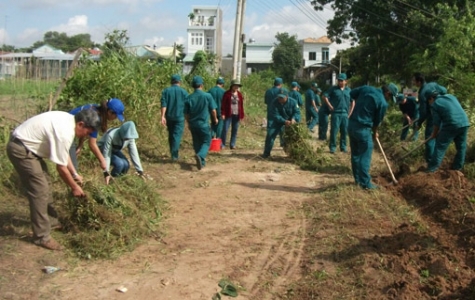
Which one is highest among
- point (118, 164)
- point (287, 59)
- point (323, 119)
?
point (287, 59)

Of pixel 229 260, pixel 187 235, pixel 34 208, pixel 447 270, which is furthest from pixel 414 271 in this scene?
pixel 34 208

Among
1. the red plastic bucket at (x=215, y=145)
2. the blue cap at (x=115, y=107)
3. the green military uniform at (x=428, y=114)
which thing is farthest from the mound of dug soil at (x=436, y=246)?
the red plastic bucket at (x=215, y=145)

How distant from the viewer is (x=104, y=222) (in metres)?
5.69

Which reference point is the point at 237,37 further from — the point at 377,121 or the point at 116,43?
the point at 377,121

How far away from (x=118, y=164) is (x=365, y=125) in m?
3.85

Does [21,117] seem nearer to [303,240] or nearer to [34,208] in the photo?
[34,208]

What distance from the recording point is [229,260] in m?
5.41

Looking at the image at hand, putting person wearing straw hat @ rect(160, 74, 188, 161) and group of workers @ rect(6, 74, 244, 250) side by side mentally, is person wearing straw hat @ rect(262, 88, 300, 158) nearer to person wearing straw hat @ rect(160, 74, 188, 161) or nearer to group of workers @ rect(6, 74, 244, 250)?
person wearing straw hat @ rect(160, 74, 188, 161)

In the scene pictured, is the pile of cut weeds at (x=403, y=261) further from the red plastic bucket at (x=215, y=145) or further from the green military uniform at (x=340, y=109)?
the red plastic bucket at (x=215, y=145)

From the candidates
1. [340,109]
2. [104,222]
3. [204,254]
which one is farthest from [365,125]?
[104,222]

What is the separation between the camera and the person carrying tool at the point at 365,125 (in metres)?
8.00

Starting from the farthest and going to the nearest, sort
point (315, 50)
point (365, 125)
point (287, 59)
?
point (315, 50) < point (287, 59) < point (365, 125)

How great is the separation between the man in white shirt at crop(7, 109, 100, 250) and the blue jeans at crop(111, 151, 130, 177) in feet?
5.57

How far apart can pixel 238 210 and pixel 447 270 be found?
3.11 meters
